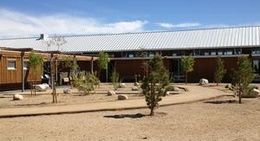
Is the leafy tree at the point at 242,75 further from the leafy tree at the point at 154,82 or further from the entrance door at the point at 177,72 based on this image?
the entrance door at the point at 177,72

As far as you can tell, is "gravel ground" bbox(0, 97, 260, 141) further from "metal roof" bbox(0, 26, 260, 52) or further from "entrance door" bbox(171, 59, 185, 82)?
"metal roof" bbox(0, 26, 260, 52)

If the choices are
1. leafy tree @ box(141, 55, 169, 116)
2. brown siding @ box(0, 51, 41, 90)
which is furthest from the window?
leafy tree @ box(141, 55, 169, 116)

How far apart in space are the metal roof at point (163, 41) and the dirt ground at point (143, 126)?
92.7ft

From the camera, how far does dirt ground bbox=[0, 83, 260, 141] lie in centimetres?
1037

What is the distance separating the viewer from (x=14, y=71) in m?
29.6

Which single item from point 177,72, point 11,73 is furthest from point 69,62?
point 177,72

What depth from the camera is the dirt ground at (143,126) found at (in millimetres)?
10367

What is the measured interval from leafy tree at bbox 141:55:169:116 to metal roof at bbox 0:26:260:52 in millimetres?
28387

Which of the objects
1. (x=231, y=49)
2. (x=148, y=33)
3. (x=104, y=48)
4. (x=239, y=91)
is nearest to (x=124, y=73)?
(x=104, y=48)

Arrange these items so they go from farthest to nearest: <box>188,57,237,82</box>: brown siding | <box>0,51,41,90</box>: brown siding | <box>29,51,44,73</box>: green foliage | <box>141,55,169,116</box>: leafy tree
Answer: <box>188,57,237,82</box>: brown siding
<box>0,51,41,90</box>: brown siding
<box>29,51,44,73</box>: green foliage
<box>141,55,169,116</box>: leafy tree

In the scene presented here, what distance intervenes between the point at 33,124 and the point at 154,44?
34.6m

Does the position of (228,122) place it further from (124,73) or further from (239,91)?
(124,73)

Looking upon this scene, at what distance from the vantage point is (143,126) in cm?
1204

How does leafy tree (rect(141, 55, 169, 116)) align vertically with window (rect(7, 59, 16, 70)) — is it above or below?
below
